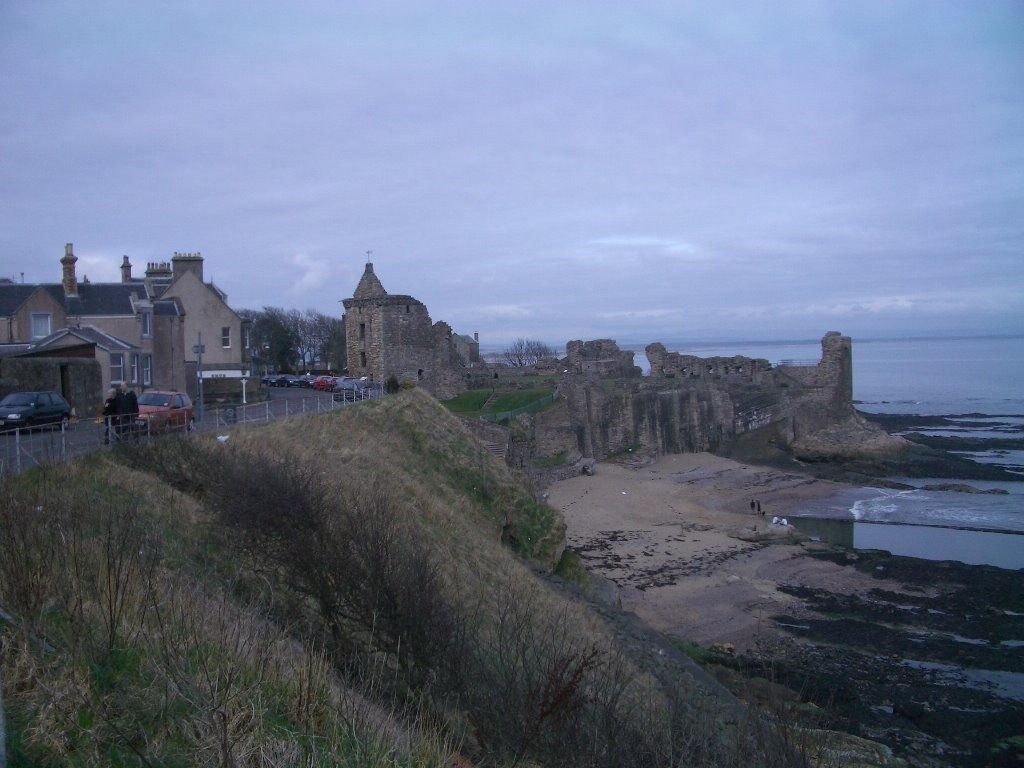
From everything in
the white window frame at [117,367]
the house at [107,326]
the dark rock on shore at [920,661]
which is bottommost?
the dark rock on shore at [920,661]

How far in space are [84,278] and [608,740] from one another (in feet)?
113

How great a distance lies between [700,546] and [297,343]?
176 ft

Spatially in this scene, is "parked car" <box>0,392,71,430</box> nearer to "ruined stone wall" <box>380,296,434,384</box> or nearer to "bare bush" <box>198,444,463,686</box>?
"bare bush" <box>198,444,463,686</box>

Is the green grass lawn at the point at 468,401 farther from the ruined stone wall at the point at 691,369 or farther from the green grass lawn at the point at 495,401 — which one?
the ruined stone wall at the point at 691,369

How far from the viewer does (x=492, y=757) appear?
616 cm

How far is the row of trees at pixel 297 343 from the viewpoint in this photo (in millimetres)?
71000

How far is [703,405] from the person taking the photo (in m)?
52.7

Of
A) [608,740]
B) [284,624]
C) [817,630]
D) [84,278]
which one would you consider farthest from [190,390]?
[608,740]

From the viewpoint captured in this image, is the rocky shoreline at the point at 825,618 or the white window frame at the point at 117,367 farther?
the white window frame at the point at 117,367

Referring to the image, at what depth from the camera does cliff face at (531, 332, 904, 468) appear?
46.0 m

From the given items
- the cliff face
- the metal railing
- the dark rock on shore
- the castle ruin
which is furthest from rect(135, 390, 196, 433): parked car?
the cliff face

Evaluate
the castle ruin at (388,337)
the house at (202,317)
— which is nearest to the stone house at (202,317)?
the house at (202,317)

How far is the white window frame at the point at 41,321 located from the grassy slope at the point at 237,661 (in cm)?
2078

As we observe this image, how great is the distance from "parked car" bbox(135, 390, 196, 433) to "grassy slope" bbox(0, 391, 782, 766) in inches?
196
